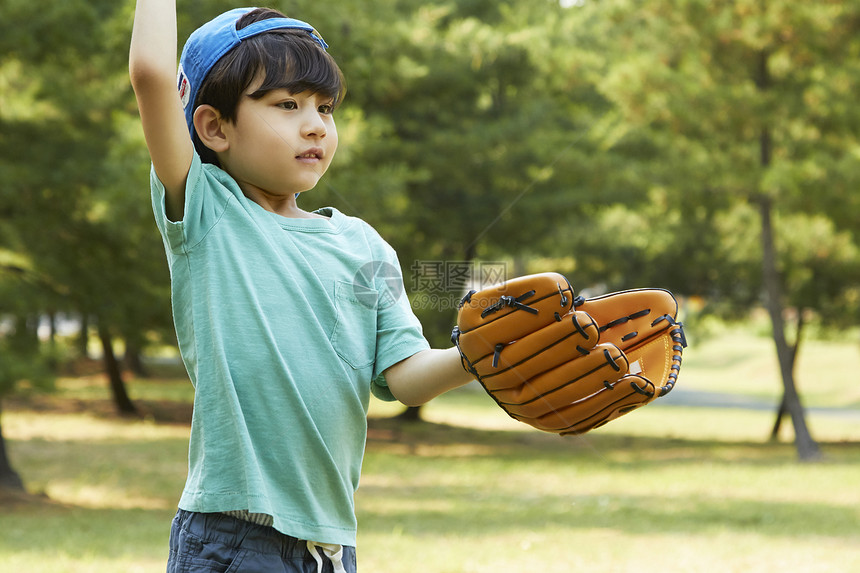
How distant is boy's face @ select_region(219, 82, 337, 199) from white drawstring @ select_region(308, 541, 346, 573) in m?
0.58

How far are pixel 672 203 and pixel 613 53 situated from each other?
7.31ft

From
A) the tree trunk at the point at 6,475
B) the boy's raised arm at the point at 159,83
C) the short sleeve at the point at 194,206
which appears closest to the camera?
the boy's raised arm at the point at 159,83

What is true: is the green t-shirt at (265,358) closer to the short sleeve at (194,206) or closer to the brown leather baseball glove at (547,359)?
the short sleeve at (194,206)

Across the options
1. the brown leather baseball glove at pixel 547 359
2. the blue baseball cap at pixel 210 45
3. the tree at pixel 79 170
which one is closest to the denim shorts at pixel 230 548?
the brown leather baseball glove at pixel 547 359

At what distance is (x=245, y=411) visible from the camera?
1396mm

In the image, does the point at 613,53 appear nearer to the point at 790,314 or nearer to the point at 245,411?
the point at 790,314

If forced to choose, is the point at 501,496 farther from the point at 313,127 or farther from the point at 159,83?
the point at 159,83

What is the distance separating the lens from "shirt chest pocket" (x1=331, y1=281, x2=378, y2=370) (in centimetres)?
146

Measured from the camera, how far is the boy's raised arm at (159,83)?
125 cm

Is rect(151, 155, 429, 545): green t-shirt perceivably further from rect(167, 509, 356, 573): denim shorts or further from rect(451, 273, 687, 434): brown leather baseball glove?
rect(451, 273, 687, 434): brown leather baseball glove

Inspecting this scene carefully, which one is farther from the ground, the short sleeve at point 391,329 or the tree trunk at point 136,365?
the short sleeve at point 391,329

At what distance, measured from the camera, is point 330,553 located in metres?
1.44

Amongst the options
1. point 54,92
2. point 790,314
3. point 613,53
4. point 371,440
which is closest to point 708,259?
point 790,314

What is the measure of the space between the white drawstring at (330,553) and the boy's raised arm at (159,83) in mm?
623
